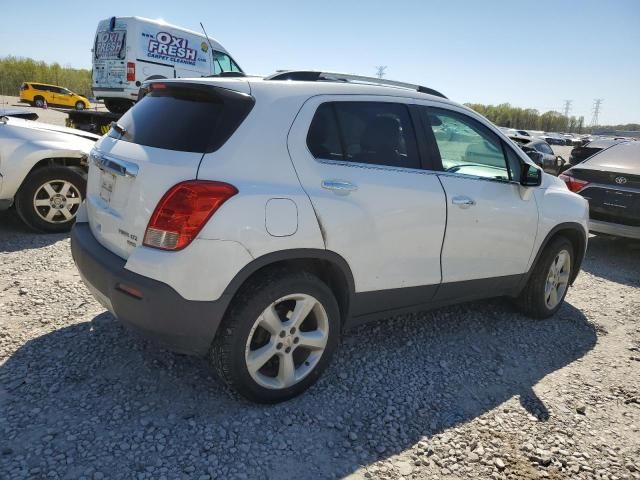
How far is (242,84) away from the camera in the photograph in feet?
8.48

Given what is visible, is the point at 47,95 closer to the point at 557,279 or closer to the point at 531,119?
the point at 557,279

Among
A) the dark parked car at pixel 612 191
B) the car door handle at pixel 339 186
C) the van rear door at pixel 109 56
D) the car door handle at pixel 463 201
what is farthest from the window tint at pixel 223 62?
the car door handle at pixel 339 186

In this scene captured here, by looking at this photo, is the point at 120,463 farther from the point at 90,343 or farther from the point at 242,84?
the point at 242,84

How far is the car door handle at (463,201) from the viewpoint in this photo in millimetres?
3172

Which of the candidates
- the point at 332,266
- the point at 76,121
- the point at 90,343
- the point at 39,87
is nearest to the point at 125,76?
the point at 76,121

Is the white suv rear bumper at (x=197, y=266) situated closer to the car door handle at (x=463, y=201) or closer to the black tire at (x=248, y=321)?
the black tire at (x=248, y=321)

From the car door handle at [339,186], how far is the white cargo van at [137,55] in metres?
10.9

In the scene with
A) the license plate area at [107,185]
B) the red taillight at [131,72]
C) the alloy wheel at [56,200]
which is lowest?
the alloy wheel at [56,200]

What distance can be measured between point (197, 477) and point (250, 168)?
147 centimetres

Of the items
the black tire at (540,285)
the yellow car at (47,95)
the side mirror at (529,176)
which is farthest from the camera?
the yellow car at (47,95)

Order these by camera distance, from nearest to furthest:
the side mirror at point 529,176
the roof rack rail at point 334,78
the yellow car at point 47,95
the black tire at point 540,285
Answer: the roof rack rail at point 334,78 < the side mirror at point 529,176 < the black tire at point 540,285 < the yellow car at point 47,95

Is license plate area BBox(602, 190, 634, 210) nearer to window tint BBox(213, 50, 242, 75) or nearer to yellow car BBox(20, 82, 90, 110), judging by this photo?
window tint BBox(213, 50, 242, 75)

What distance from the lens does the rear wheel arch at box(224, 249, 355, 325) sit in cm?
239

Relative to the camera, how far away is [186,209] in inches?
88.7
